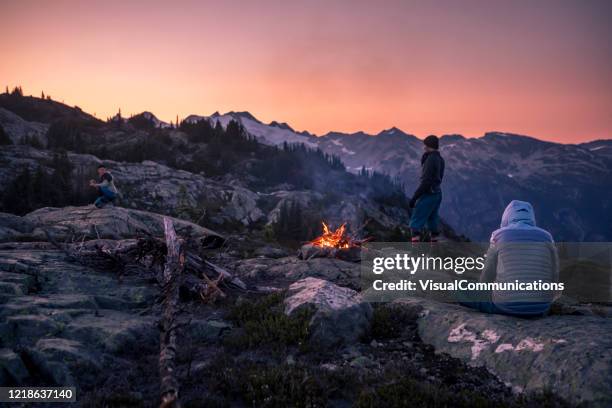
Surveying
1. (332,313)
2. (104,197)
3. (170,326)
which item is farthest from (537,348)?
(104,197)

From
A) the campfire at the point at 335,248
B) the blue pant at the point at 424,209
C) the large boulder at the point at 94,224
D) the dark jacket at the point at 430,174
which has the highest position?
Result: the dark jacket at the point at 430,174

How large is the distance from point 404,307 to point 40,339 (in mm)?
7571

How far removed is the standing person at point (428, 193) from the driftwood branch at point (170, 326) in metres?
7.18

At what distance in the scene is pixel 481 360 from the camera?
261 inches

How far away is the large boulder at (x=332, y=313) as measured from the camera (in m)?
7.80

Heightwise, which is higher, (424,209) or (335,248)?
(424,209)

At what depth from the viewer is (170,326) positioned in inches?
270

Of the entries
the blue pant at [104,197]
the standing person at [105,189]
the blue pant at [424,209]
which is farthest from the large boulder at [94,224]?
the blue pant at [424,209]

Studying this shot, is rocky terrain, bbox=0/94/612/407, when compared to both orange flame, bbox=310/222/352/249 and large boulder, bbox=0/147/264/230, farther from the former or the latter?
large boulder, bbox=0/147/264/230

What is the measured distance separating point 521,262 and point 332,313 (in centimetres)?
374

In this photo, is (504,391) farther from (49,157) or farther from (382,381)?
(49,157)

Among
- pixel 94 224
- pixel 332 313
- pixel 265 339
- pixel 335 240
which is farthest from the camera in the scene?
pixel 94 224

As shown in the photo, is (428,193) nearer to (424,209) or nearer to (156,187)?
(424,209)
